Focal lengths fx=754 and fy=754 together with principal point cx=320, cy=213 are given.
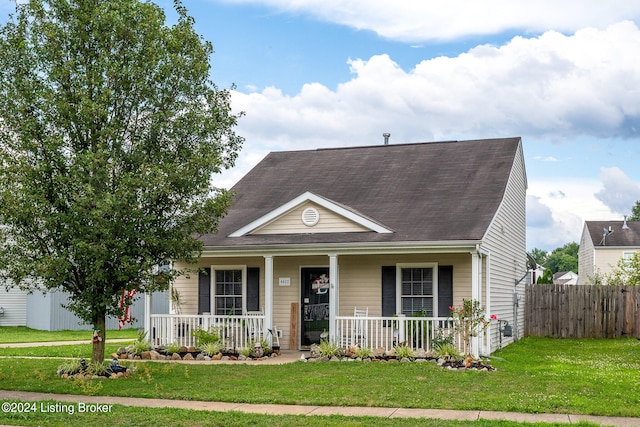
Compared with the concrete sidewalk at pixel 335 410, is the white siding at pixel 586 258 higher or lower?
higher

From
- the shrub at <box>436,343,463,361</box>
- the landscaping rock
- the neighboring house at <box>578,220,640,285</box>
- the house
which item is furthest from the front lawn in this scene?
the neighboring house at <box>578,220,640,285</box>

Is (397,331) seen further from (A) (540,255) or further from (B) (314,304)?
(A) (540,255)

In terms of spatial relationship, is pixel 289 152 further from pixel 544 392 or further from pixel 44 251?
pixel 544 392

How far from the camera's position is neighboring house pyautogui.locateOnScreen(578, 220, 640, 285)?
53.7 meters

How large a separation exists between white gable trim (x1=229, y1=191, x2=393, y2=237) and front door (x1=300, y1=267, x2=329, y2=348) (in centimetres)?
168

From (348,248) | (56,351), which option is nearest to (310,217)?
(348,248)

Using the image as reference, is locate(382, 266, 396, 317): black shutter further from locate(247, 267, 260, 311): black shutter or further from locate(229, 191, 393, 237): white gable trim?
locate(247, 267, 260, 311): black shutter

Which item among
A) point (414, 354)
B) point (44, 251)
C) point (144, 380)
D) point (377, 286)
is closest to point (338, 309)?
point (377, 286)

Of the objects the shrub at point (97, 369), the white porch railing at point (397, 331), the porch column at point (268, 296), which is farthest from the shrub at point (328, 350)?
the shrub at point (97, 369)

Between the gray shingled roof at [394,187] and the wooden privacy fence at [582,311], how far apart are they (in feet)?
21.4

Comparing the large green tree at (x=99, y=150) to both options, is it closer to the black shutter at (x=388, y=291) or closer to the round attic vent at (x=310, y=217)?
the round attic vent at (x=310, y=217)

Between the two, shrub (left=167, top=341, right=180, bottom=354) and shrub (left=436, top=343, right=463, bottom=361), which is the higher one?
shrub (left=436, top=343, right=463, bottom=361)

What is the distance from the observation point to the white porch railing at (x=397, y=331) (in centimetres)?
1619

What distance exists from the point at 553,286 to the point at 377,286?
32.0ft
